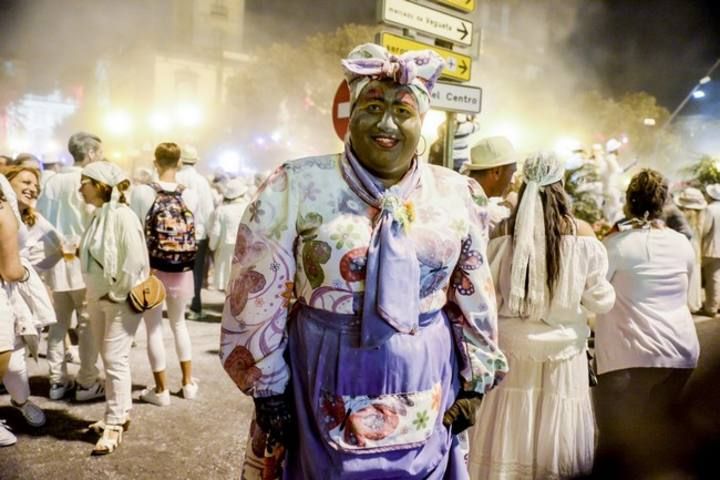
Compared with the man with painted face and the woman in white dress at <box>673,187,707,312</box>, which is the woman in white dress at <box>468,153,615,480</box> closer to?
the man with painted face

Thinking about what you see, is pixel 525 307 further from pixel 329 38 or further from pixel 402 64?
pixel 329 38

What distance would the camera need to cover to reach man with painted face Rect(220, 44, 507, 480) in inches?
80.7

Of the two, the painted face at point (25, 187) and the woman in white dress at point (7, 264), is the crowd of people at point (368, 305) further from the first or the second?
the painted face at point (25, 187)

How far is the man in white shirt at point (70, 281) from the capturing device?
499 cm

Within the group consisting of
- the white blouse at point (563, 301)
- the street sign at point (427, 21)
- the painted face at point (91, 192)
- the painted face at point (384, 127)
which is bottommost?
the white blouse at point (563, 301)

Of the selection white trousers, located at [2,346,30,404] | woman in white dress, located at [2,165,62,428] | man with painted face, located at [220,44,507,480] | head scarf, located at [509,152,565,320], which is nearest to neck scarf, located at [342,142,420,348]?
man with painted face, located at [220,44,507,480]

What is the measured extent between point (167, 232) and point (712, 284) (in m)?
9.25

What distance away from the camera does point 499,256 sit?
10.9 ft

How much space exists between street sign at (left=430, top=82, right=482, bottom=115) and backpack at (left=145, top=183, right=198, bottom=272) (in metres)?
2.61

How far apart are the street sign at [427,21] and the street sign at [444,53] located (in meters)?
0.12

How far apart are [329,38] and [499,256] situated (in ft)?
112

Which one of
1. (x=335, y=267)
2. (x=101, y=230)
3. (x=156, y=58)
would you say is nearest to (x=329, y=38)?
(x=156, y=58)

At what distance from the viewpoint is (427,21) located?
5.53 meters

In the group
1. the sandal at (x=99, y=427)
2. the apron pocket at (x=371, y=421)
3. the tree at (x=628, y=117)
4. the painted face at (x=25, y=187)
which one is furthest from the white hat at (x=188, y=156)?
the tree at (x=628, y=117)
